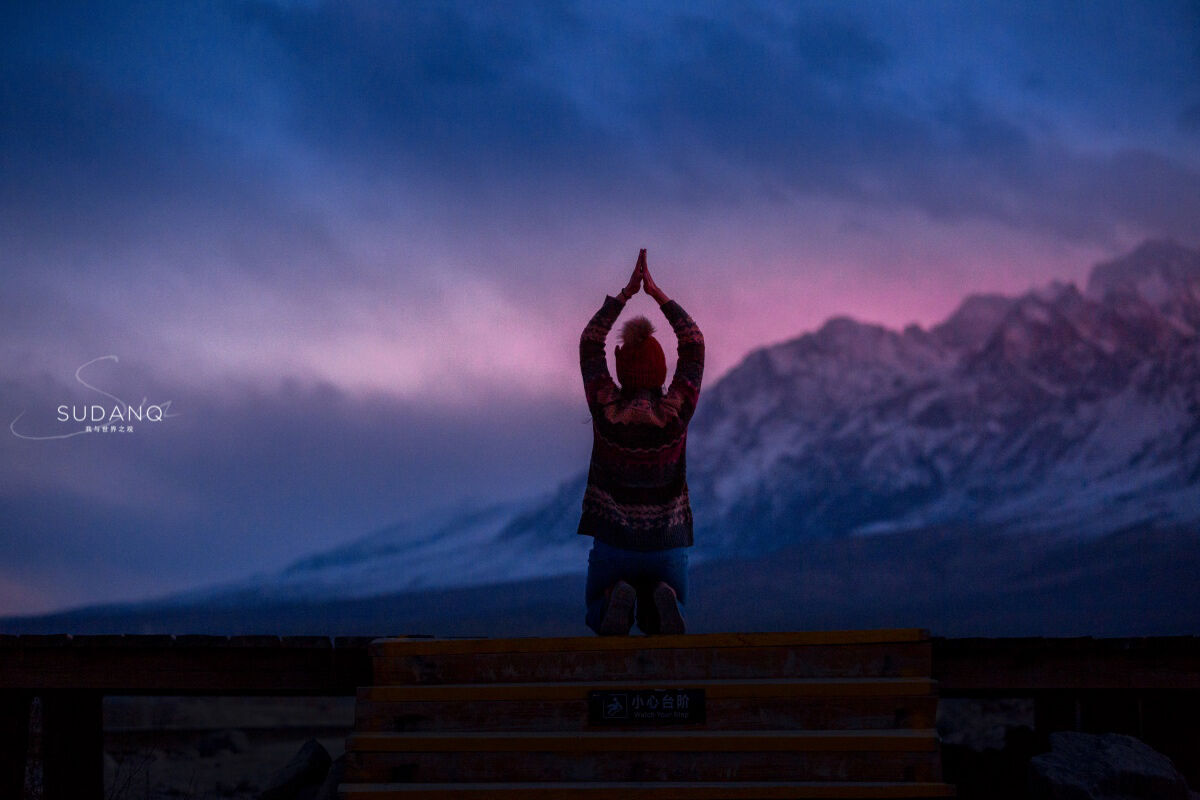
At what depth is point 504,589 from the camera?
145 meters

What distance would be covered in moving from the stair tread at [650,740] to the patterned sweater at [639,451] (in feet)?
4.60

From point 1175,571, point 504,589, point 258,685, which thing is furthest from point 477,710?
point 504,589

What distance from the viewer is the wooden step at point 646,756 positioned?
270 inches

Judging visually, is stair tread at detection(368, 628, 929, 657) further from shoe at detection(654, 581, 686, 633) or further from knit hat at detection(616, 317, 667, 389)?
knit hat at detection(616, 317, 667, 389)

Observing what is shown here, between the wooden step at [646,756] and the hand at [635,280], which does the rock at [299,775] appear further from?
the hand at [635,280]

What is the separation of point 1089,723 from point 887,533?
143184 millimetres

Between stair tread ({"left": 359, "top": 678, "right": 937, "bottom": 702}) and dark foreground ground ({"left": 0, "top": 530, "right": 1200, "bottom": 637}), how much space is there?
9678 centimetres

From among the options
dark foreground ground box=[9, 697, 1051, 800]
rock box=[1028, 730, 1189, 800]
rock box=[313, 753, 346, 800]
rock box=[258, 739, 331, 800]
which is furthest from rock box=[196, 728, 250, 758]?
rock box=[1028, 730, 1189, 800]

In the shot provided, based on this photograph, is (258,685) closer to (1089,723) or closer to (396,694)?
(396,694)

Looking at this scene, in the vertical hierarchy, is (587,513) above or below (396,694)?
above

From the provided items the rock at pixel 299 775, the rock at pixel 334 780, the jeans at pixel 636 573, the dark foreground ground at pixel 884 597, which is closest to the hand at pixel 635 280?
the jeans at pixel 636 573

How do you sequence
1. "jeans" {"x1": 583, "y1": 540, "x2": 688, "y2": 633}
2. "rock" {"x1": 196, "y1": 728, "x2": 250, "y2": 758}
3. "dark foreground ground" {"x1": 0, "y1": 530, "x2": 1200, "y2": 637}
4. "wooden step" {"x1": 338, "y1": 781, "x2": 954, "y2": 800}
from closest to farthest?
"wooden step" {"x1": 338, "y1": 781, "x2": 954, "y2": 800} < "jeans" {"x1": 583, "y1": 540, "x2": 688, "y2": 633} < "rock" {"x1": 196, "y1": 728, "x2": 250, "y2": 758} < "dark foreground ground" {"x1": 0, "y1": 530, "x2": 1200, "y2": 637}

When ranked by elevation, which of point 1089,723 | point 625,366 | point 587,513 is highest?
point 625,366

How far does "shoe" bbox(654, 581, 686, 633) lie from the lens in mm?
7801
